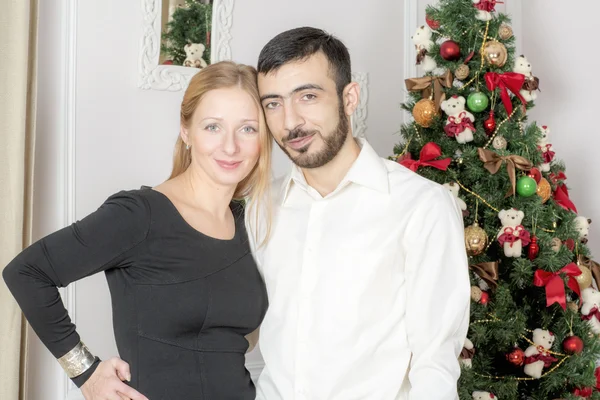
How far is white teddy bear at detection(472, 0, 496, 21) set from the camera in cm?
248

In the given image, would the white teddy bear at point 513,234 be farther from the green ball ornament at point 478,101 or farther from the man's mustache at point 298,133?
the man's mustache at point 298,133

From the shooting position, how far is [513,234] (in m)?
2.34

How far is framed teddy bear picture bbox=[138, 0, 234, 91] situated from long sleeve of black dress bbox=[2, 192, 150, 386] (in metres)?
1.14

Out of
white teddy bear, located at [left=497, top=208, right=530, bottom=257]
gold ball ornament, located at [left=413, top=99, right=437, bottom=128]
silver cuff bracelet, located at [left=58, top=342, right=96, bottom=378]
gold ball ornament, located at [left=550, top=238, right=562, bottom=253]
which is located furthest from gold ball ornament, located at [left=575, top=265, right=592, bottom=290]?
silver cuff bracelet, located at [left=58, top=342, right=96, bottom=378]

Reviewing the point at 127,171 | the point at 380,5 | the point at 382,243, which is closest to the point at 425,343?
the point at 382,243

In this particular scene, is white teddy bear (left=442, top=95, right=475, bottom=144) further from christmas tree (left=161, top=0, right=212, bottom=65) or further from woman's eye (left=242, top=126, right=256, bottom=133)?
christmas tree (left=161, top=0, right=212, bottom=65)

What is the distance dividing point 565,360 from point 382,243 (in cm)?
114

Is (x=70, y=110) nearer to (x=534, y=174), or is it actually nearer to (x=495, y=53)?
(x=495, y=53)

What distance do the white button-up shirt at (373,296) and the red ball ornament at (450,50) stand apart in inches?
33.9

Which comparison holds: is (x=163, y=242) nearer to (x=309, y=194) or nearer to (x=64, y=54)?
(x=309, y=194)

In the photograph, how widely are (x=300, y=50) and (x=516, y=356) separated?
1.34 meters

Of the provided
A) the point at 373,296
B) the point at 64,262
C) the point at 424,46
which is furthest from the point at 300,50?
the point at 424,46

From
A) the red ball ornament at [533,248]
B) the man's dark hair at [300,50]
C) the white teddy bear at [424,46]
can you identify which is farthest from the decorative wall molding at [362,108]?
the man's dark hair at [300,50]

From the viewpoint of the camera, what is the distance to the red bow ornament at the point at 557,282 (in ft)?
7.59
